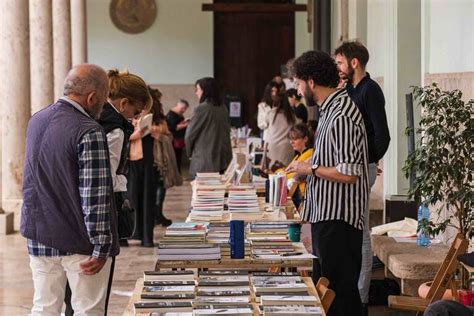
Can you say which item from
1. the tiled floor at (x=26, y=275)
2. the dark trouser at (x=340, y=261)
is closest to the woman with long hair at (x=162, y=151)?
the tiled floor at (x=26, y=275)

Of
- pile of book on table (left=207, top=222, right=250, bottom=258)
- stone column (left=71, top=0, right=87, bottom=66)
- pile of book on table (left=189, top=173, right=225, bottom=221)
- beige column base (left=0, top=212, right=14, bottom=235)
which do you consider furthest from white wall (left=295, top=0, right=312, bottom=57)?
pile of book on table (left=207, top=222, right=250, bottom=258)

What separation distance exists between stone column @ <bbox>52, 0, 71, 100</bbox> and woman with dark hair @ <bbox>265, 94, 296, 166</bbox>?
14.9 feet

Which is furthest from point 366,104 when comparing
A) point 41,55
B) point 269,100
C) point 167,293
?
point 41,55

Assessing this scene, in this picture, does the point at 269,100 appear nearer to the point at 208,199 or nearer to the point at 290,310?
the point at 208,199

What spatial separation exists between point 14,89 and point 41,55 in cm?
136

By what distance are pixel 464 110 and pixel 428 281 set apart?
118cm

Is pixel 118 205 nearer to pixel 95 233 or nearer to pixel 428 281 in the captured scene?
pixel 95 233

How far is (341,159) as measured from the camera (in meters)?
6.05

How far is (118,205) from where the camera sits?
6031 millimetres

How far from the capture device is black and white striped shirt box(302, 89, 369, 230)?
6051mm

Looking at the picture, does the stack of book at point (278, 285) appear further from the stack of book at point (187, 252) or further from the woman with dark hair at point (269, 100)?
the woman with dark hair at point (269, 100)

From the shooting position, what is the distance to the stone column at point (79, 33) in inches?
783

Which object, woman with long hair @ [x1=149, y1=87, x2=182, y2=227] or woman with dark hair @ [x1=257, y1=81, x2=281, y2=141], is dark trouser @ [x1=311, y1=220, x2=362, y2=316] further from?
woman with dark hair @ [x1=257, y1=81, x2=281, y2=141]

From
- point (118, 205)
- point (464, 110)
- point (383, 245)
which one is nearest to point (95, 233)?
point (118, 205)
